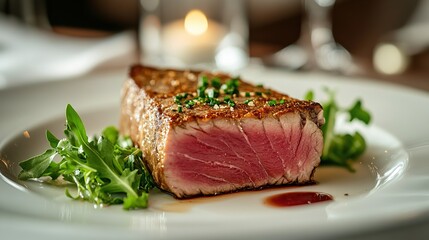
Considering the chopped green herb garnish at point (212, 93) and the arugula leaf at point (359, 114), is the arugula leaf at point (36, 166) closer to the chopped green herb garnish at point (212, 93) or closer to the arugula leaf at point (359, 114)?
the chopped green herb garnish at point (212, 93)

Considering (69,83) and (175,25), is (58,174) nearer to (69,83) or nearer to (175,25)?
(69,83)

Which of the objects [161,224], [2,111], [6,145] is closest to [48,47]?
[2,111]

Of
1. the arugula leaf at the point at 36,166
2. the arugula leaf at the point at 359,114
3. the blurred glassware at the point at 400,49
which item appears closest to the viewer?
the arugula leaf at the point at 36,166

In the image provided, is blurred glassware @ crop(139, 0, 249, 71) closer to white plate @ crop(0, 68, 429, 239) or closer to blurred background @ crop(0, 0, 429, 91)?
blurred background @ crop(0, 0, 429, 91)

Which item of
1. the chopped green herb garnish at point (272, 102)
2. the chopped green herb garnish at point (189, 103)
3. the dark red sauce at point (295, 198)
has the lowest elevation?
the dark red sauce at point (295, 198)

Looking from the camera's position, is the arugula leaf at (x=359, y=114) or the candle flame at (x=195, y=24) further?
the candle flame at (x=195, y=24)

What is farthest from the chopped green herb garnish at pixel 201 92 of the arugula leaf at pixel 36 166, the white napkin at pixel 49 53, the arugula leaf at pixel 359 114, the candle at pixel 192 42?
the candle at pixel 192 42
